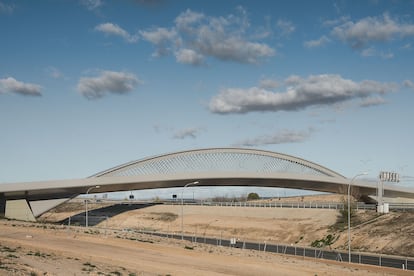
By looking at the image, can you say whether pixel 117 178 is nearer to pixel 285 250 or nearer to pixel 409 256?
pixel 285 250

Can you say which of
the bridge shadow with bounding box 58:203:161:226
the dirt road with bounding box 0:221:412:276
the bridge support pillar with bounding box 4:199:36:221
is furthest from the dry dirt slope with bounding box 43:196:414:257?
the bridge support pillar with bounding box 4:199:36:221

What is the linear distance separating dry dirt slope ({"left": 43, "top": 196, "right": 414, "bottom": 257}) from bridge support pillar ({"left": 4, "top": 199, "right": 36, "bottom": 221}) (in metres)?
18.5

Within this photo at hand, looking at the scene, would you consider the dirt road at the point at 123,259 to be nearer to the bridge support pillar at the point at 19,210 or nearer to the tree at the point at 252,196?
the bridge support pillar at the point at 19,210

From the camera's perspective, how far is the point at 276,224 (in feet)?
290

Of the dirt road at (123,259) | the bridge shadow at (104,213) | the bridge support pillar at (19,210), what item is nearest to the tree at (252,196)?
the bridge shadow at (104,213)

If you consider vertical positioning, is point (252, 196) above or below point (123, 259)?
Result: above

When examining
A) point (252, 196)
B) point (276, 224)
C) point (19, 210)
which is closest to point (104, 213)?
point (19, 210)

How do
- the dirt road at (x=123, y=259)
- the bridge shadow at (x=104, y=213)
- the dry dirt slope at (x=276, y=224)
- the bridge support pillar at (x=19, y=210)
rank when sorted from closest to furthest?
the dirt road at (x=123, y=259) → the dry dirt slope at (x=276, y=224) → the bridge support pillar at (x=19, y=210) → the bridge shadow at (x=104, y=213)

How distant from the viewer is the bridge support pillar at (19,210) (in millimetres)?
91625

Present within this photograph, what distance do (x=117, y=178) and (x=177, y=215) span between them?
17.3m

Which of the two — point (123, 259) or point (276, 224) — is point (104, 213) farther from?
point (123, 259)

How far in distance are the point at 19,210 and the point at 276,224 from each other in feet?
156

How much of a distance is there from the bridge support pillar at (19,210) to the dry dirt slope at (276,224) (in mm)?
18539

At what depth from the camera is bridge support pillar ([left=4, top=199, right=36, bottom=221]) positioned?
91.6 metres
